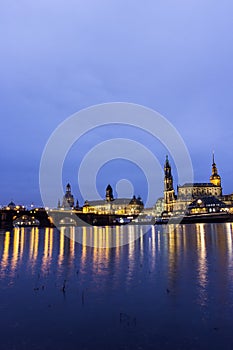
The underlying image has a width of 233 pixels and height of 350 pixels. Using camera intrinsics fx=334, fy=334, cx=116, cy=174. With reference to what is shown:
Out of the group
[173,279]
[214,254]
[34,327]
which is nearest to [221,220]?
[214,254]

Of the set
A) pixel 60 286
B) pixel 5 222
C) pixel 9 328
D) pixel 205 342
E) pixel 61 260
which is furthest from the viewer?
pixel 5 222

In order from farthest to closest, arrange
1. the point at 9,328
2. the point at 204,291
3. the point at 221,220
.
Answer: the point at 221,220
the point at 204,291
the point at 9,328

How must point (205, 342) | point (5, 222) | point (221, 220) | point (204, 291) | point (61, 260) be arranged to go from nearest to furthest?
point (205, 342) < point (204, 291) < point (61, 260) < point (5, 222) < point (221, 220)

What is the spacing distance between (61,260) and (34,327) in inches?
841

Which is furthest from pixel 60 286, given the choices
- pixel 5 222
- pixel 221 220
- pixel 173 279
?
pixel 221 220

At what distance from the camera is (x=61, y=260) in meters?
35.3

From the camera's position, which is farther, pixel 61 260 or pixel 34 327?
pixel 61 260

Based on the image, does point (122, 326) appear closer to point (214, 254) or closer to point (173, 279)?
point (173, 279)

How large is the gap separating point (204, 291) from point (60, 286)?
933 centimetres

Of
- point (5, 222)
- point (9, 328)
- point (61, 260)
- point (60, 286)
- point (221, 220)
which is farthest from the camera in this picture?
point (221, 220)

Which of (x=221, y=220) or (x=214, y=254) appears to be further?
(x=221, y=220)

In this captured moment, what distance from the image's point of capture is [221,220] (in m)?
182

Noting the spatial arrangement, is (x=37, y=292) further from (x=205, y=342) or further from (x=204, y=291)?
(x=205, y=342)

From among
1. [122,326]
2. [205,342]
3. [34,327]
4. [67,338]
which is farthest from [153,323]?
[34,327]
